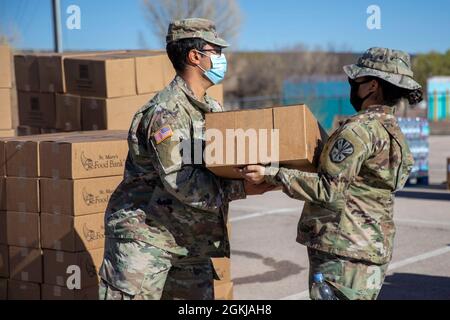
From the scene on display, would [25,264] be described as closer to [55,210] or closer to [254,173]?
[55,210]

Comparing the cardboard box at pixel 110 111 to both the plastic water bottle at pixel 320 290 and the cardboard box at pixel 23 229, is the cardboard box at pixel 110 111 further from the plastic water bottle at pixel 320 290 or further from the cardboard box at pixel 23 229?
the plastic water bottle at pixel 320 290

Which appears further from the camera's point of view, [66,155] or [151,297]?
[66,155]

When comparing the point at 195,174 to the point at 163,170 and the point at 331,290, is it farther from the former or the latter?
the point at 331,290

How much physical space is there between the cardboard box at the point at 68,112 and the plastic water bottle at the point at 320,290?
3411 millimetres

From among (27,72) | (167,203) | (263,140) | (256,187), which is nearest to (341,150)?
(263,140)

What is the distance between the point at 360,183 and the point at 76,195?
2.14 metres

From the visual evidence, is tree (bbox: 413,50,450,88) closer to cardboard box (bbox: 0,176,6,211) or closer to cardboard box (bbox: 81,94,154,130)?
Answer: cardboard box (bbox: 81,94,154,130)

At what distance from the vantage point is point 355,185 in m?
3.39

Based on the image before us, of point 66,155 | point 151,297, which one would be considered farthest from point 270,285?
point 151,297

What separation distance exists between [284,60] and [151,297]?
37.2 meters

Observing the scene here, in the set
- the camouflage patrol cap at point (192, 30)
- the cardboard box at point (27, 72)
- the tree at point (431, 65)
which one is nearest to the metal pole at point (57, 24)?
the cardboard box at point (27, 72)

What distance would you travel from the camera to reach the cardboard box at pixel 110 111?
602 centimetres

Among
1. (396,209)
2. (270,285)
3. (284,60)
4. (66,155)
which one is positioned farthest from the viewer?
(284,60)

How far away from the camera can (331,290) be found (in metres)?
3.36
